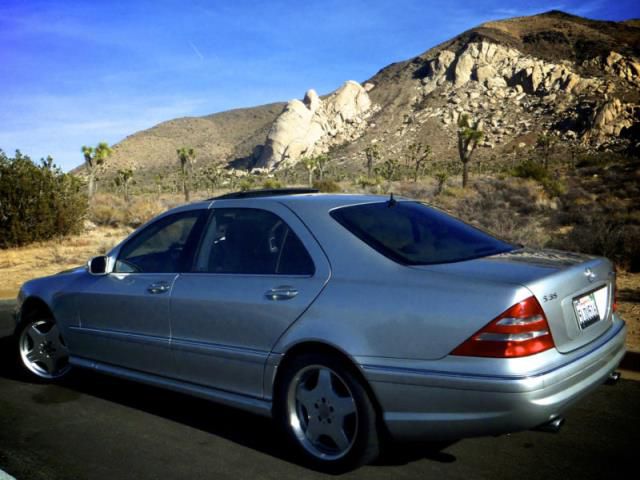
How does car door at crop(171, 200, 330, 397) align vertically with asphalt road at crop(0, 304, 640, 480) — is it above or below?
above

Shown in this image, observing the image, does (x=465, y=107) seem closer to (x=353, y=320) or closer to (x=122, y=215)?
(x=122, y=215)

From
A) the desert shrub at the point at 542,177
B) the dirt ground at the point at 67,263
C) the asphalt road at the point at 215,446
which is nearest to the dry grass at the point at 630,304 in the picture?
the dirt ground at the point at 67,263

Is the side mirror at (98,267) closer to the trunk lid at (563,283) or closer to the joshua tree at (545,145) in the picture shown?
the trunk lid at (563,283)

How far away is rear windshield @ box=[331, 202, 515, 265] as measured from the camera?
3.78 m

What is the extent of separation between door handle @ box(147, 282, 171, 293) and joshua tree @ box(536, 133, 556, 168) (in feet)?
215

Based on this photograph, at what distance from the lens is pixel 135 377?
4.77 metres

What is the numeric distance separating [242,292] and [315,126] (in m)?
142

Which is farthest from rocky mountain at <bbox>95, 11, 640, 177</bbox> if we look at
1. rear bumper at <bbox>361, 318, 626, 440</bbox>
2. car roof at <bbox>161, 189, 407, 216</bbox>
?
rear bumper at <bbox>361, 318, 626, 440</bbox>

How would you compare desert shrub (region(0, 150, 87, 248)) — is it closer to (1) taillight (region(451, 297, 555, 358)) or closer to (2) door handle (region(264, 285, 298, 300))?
(2) door handle (region(264, 285, 298, 300))

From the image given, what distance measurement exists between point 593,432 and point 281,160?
12956cm

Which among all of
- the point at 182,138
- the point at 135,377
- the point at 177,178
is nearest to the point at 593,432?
the point at 135,377

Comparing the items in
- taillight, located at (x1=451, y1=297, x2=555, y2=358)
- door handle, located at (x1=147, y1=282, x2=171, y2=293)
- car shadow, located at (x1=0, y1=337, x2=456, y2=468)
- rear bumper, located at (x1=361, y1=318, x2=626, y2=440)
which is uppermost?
door handle, located at (x1=147, y1=282, x2=171, y2=293)

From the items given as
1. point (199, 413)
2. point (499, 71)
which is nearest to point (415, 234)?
point (199, 413)

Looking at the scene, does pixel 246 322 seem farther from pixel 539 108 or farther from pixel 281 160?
pixel 281 160
